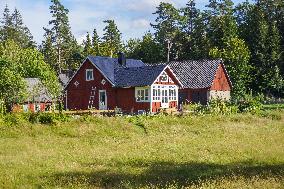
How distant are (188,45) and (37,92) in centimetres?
4186

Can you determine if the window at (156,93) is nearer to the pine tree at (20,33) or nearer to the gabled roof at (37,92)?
the gabled roof at (37,92)

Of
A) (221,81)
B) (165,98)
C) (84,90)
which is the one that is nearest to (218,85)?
(221,81)

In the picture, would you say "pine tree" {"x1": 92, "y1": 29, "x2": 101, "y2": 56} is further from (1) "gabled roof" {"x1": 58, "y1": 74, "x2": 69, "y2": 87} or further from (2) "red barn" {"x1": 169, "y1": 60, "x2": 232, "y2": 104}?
(2) "red barn" {"x1": 169, "y1": 60, "x2": 232, "y2": 104}

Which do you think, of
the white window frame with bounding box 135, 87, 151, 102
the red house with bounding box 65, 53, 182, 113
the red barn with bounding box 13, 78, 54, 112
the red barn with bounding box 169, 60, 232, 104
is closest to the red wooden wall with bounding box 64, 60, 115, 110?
the red house with bounding box 65, 53, 182, 113

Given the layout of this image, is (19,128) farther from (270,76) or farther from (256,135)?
(270,76)

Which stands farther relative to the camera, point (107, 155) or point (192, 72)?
point (192, 72)

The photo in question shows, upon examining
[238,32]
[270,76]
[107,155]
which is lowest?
[107,155]

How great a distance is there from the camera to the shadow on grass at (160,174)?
14.5 metres

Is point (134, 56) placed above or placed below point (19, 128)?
above

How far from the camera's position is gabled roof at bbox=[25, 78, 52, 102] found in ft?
175

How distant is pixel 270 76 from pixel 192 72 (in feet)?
55.9

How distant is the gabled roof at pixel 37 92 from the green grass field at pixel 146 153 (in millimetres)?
24797

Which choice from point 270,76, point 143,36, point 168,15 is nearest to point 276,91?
point 270,76

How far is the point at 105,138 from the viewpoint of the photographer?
86.1ft
